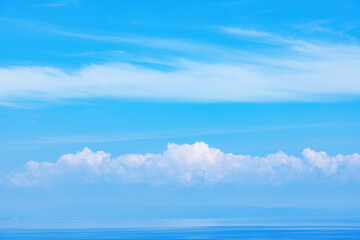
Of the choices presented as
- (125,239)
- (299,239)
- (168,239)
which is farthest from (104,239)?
(299,239)

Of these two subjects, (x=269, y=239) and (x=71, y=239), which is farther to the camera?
(x=71, y=239)

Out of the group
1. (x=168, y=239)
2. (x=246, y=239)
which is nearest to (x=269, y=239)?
(x=246, y=239)

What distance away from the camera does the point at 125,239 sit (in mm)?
155250

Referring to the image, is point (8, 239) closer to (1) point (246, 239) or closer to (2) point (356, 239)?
(1) point (246, 239)

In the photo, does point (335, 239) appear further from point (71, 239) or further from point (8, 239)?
point (8, 239)

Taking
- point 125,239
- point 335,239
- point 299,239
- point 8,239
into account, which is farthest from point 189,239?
point 8,239

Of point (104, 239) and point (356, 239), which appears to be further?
point (104, 239)

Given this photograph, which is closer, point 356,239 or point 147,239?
point 356,239

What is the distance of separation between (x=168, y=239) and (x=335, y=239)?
47004 millimetres

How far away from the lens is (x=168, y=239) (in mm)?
153625

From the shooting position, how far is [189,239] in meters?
150

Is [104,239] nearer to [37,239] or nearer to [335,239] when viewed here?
[37,239]

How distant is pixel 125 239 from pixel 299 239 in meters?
50.3

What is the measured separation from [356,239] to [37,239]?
91.9 m
